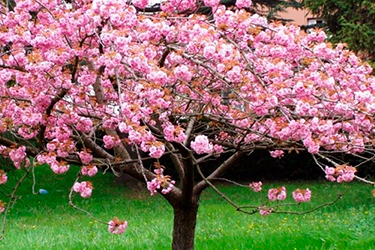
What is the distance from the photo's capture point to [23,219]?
411 inches

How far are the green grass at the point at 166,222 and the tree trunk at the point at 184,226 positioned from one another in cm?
155

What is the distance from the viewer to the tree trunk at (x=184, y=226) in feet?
16.0

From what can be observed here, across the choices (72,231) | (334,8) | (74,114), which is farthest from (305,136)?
(334,8)

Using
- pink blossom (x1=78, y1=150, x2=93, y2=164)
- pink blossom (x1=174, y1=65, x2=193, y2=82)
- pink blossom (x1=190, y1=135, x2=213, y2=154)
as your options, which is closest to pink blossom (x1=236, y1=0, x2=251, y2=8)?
pink blossom (x1=174, y1=65, x2=193, y2=82)

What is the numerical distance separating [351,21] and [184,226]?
8.33 meters

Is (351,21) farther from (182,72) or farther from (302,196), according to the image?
(182,72)

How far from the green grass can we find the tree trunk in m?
1.55

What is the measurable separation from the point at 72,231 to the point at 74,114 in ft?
16.0

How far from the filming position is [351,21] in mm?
12008

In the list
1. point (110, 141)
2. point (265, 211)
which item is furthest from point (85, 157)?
point (265, 211)

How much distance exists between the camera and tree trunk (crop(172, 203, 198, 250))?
4879 mm

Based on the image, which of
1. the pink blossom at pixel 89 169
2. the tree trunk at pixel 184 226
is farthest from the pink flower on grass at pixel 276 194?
the pink blossom at pixel 89 169

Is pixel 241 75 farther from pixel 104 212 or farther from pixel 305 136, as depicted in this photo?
pixel 104 212

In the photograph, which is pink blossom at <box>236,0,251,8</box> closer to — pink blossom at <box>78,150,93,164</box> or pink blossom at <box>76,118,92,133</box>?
pink blossom at <box>76,118,92,133</box>
